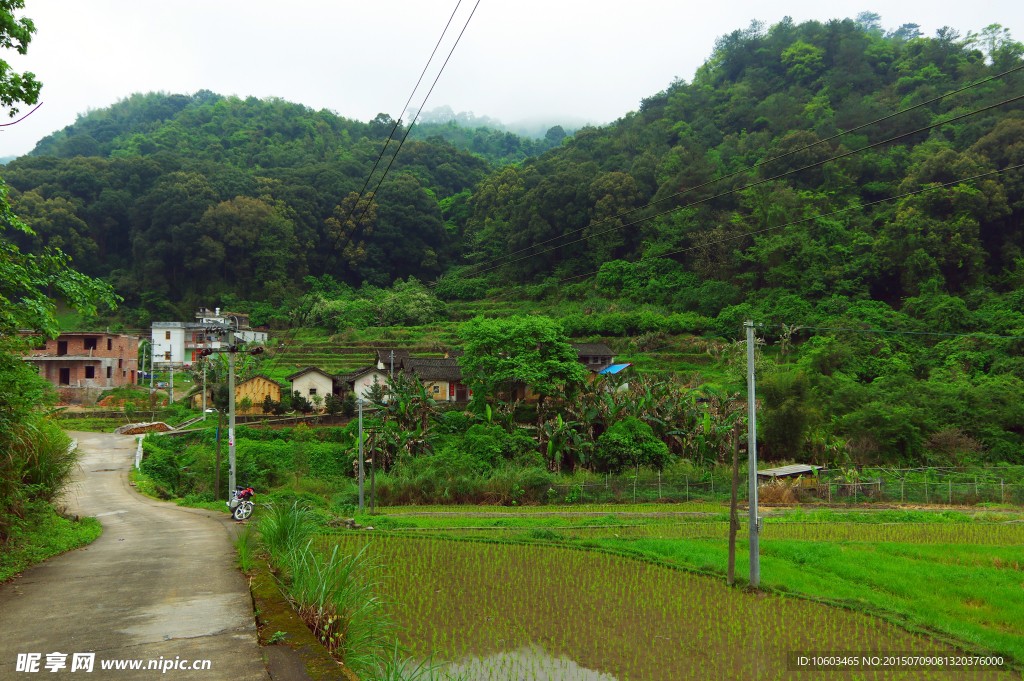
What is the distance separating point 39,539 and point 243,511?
599 cm

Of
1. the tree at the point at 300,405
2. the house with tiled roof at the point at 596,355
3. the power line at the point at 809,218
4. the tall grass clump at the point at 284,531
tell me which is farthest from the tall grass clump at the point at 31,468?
the power line at the point at 809,218

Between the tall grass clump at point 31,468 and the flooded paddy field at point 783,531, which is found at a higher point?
the tall grass clump at point 31,468

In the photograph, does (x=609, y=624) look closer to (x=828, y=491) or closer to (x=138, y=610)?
(x=138, y=610)

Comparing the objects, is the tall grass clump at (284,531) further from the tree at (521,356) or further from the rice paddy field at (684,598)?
the tree at (521,356)

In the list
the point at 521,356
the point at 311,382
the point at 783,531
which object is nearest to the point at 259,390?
the point at 311,382

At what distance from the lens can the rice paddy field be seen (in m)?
8.32

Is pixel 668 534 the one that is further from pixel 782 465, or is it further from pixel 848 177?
pixel 848 177

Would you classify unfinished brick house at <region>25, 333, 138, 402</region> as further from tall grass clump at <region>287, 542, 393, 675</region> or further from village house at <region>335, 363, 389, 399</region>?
→ tall grass clump at <region>287, 542, 393, 675</region>

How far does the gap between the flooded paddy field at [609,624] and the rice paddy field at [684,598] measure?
3cm

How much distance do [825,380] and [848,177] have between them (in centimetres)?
3096

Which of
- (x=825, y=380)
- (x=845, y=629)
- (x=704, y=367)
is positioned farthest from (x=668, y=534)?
(x=704, y=367)

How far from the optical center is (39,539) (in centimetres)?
967

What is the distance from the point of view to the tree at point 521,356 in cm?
2964

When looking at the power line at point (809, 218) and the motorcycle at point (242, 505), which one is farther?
the power line at point (809, 218)
